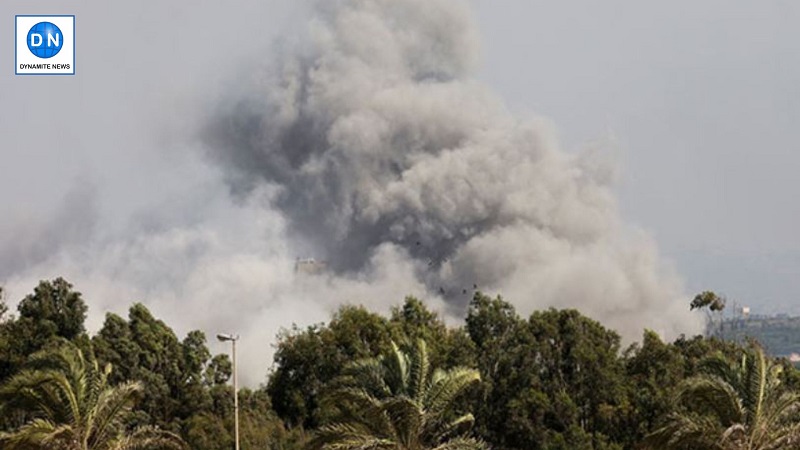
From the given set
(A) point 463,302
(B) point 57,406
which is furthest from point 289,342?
(A) point 463,302

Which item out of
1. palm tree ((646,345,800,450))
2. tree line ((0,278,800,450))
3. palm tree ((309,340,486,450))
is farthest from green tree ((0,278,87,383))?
palm tree ((646,345,800,450))

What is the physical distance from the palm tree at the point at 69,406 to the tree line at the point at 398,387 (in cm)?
5

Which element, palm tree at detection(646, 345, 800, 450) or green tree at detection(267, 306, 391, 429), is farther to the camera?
green tree at detection(267, 306, 391, 429)

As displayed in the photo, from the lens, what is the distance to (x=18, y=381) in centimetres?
3141

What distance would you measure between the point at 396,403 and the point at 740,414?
356 inches

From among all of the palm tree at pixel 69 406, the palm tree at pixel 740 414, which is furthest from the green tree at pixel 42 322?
the palm tree at pixel 740 414

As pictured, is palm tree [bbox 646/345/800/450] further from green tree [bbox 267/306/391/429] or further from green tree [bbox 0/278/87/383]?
green tree [bbox 0/278/87/383]

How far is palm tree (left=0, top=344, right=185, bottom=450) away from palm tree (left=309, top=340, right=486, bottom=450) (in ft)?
18.1

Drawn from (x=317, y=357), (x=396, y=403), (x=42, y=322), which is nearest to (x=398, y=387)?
(x=396, y=403)

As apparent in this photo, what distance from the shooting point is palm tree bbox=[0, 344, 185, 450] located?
3073 centimetres

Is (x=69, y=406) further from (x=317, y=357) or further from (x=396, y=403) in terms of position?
(x=317, y=357)

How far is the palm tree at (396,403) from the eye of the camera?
3041 cm

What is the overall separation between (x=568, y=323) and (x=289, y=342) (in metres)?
17.6

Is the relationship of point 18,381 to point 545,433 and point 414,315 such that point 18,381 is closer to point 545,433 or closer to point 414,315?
point 545,433
